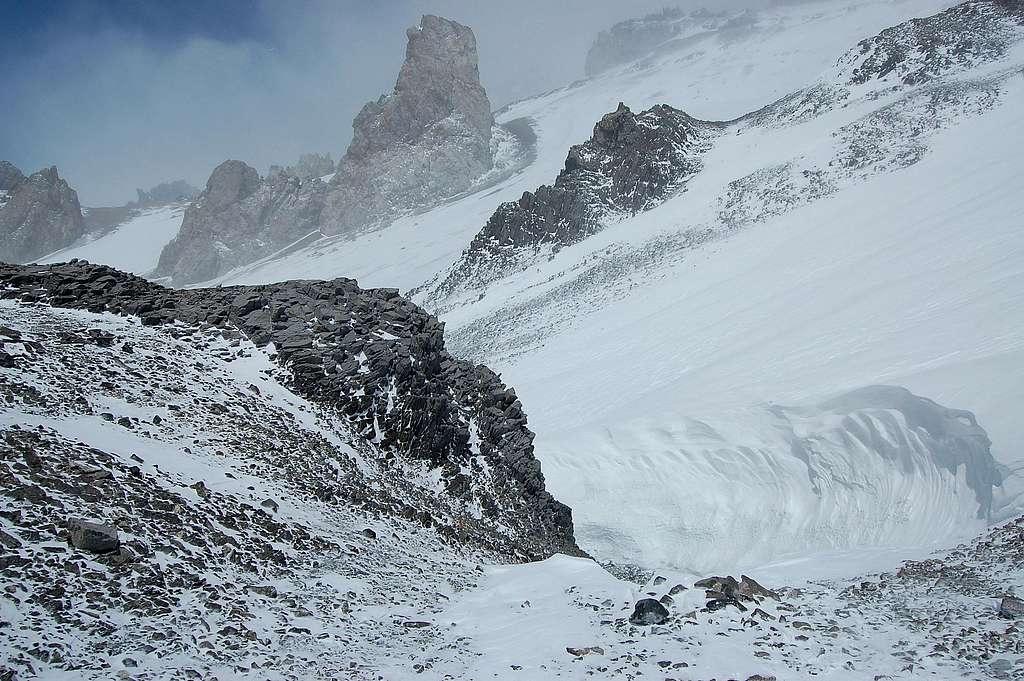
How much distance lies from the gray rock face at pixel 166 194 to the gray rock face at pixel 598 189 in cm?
14409

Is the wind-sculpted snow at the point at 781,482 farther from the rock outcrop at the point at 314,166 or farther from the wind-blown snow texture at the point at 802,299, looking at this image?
the rock outcrop at the point at 314,166

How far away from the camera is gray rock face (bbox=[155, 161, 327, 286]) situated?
356 ft

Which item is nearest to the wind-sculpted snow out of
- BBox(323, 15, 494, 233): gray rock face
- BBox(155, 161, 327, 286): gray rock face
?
BBox(323, 15, 494, 233): gray rock face

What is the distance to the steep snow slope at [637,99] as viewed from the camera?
79.3m

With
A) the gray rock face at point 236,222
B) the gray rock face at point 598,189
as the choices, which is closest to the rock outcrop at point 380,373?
the gray rock face at point 598,189

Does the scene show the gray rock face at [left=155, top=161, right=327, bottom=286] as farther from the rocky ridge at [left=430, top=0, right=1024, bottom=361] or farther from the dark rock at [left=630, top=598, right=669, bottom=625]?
the dark rock at [left=630, top=598, right=669, bottom=625]

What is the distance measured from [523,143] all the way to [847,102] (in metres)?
71.6

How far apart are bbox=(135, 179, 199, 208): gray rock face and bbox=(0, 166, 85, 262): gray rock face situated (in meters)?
33.5

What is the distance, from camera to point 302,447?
39.0 feet

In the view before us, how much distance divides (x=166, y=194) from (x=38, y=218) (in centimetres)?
6185

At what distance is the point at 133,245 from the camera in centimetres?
13262

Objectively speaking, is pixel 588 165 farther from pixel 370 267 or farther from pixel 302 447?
pixel 302 447

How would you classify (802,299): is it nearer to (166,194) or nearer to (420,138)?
(420,138)

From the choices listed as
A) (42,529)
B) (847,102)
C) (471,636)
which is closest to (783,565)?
(471,636)
